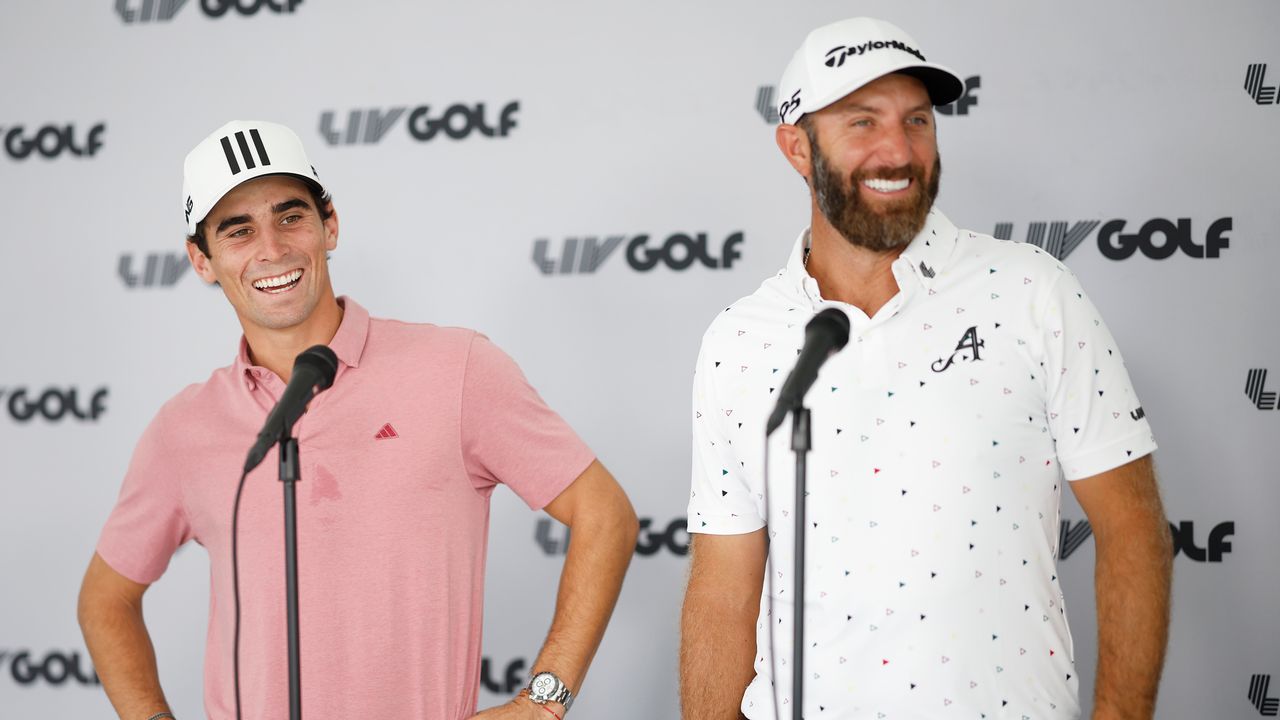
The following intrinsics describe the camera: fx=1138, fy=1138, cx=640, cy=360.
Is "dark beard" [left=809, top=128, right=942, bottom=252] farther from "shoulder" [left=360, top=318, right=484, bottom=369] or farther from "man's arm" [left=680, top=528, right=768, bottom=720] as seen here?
→ "shoulder" [left=360, top=318, right=484, bottom=369]

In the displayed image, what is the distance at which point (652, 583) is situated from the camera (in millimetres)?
2635

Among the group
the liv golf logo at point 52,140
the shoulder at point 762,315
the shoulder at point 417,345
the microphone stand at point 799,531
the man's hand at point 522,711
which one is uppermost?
the liv golf logo at point 52,140

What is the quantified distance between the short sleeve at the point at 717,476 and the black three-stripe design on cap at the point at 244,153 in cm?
83

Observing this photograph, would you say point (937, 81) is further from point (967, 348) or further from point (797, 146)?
point (967, 348)

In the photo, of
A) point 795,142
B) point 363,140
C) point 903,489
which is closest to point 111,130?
point 363,140

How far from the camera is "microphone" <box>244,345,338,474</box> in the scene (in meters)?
1.31

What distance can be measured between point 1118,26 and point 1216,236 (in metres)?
0.49

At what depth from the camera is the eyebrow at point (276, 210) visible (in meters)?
1.95

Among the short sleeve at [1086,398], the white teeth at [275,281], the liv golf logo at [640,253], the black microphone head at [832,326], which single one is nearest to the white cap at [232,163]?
the white teeth at [275,281]

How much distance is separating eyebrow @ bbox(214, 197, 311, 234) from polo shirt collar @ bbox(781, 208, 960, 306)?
0.86 meters

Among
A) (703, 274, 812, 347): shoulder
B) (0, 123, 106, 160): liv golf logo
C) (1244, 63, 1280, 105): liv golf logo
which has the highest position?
(1244, 63, 1280, 105): liv golf logo

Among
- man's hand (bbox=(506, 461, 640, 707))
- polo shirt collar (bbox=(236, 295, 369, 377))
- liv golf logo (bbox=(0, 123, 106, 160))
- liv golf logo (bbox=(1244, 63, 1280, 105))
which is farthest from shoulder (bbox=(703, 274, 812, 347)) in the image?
liv golf logo (bbox=(0, 123, 106, 160))

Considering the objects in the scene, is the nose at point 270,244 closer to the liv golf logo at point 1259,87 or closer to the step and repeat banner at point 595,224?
the step and repeat banner at point 595,224

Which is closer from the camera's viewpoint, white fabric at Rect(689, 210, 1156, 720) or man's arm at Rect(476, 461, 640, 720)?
white fabric at Rect(689, 210, 1156, 720)
